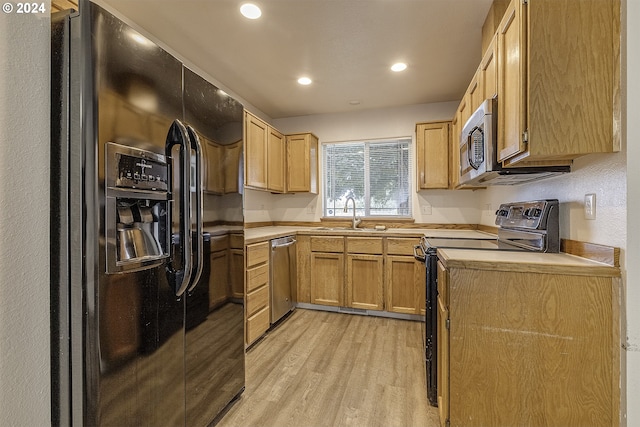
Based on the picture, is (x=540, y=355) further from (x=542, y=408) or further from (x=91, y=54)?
(x=91, y=54)

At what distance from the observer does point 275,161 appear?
3.57 m

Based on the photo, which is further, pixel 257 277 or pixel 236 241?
pixel 257 277

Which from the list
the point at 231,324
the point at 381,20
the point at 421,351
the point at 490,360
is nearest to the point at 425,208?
the point at 421,351

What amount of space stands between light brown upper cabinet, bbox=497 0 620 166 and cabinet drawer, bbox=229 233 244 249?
1500mm

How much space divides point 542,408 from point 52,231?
6.45 feet

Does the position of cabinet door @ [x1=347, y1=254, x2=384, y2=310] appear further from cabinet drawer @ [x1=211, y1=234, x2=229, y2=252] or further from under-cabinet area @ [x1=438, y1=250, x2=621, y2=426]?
cabinet drawer @ [x1=211, y1=234, x2=229, y2=252]

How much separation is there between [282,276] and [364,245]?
3.04 feet

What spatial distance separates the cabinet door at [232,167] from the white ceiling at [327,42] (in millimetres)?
951

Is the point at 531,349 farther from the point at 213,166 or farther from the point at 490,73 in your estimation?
the point at 213,166

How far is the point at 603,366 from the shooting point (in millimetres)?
1181

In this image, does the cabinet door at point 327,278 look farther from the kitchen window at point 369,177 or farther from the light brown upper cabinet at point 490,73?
the light brown upper cabinet at point 490,73

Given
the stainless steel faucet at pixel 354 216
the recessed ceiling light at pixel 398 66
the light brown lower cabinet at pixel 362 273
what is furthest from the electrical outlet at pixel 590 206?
the stainless steel faucet at pixel 354 216

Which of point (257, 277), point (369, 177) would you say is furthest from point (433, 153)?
point (257, 277)

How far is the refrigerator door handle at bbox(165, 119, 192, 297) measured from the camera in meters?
1.26
